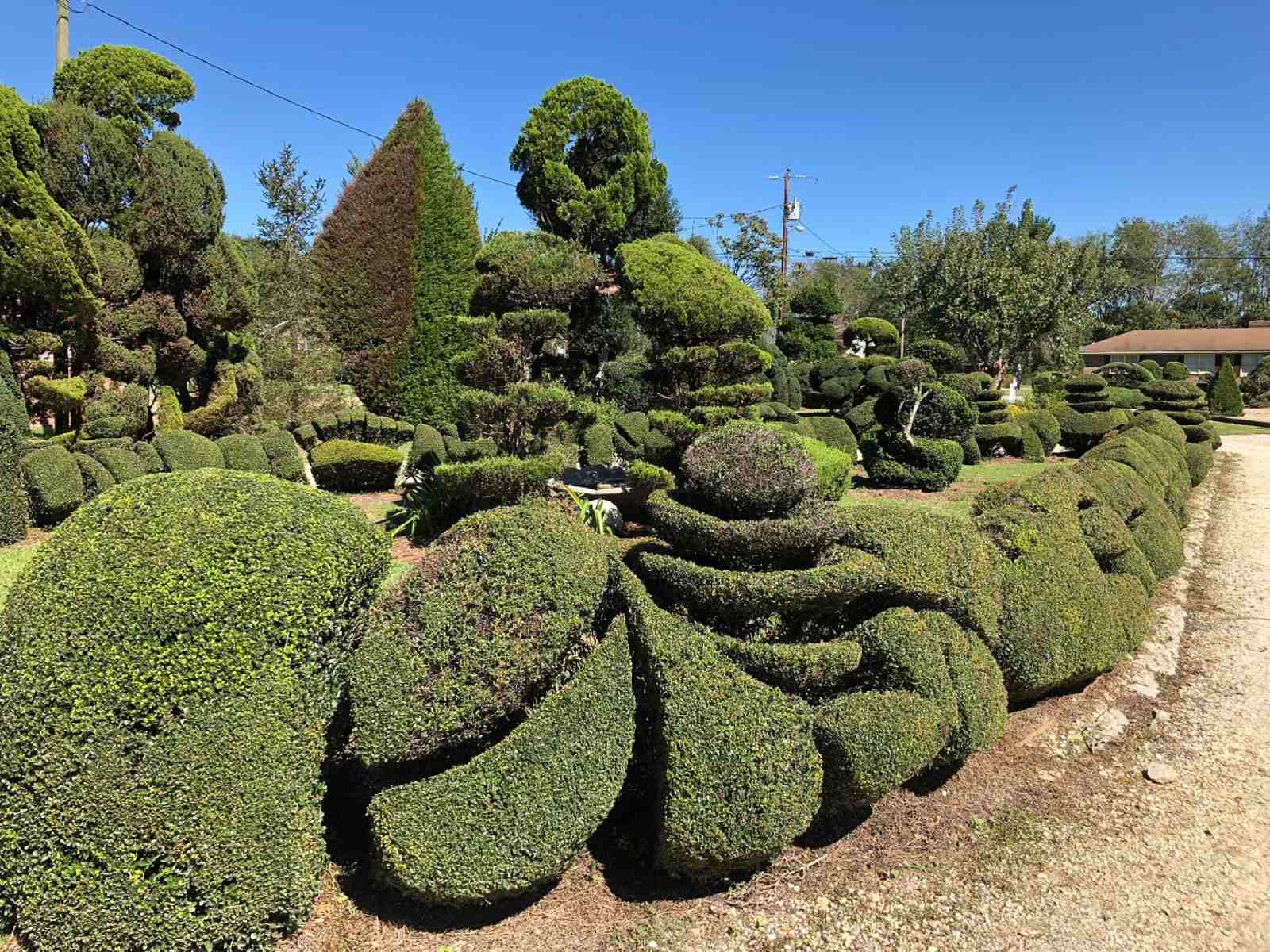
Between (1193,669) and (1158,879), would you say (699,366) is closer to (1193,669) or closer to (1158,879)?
(1193,669)

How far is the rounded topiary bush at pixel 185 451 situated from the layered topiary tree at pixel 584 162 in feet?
18.0

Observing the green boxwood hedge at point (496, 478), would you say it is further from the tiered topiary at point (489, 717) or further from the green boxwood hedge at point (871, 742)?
the green boxwood hedge at point (871, 742)

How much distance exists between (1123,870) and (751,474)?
223cm

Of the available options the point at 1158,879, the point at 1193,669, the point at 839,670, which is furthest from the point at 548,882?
the point at 1193,669

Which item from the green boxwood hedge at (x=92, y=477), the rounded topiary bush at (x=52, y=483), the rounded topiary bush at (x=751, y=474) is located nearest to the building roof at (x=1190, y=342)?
the rounded topiary bush at (x=751, y=474)

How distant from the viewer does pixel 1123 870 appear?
9.88ft

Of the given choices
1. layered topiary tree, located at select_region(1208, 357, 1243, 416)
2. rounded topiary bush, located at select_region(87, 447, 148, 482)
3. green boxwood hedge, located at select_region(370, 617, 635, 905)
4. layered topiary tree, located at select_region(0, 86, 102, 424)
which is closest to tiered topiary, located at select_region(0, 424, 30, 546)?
rounded topiary bush, located at select_region(87, 447, 148, 482)

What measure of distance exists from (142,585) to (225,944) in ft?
3.84

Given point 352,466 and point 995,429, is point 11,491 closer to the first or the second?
point 352,466

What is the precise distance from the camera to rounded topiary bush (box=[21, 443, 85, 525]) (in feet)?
24.3

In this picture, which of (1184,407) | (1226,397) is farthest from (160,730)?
(1226,397)

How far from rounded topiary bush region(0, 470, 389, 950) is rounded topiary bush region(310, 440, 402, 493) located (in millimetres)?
7379

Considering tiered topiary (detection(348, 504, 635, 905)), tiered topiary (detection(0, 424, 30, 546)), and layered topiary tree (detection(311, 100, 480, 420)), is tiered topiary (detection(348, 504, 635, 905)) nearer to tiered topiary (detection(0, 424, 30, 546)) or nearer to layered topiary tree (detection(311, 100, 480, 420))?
tiered topiary (detection(0, 424, 30, 546))

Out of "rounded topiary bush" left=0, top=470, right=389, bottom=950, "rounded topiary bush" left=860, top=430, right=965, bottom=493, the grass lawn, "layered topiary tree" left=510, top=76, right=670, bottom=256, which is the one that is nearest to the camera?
"rounded topiary bush" left=0, top=470, right=389, bottom=950
